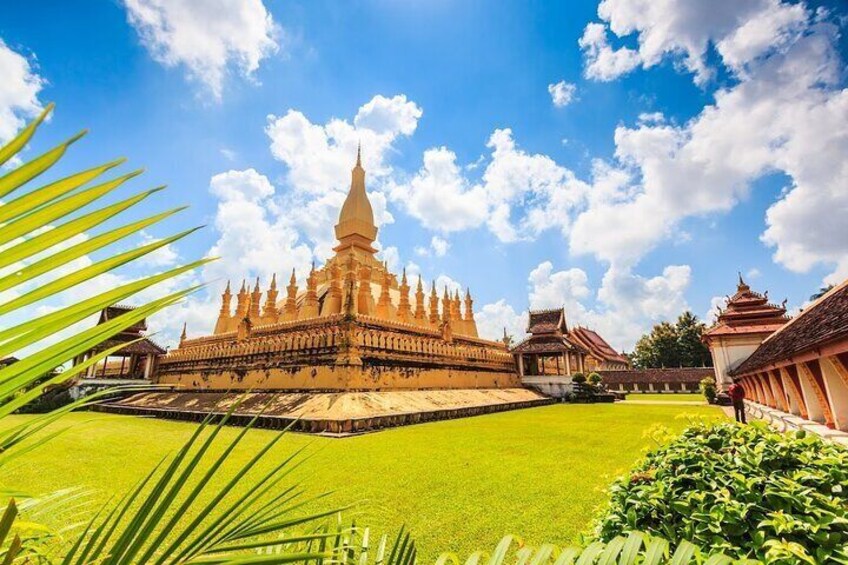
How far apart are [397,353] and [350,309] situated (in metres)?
2.22

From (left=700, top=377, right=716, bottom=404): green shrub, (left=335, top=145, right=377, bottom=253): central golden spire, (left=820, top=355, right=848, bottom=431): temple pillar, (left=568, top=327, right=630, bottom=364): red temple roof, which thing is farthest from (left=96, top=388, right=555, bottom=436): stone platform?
(left=568, top=327, right=630, bottom=364): red temple roof

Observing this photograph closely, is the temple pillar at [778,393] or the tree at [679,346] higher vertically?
the tree at [679,346]

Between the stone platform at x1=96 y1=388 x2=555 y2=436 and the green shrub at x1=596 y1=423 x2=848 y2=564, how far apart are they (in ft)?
20.7

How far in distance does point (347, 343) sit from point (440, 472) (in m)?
7.45

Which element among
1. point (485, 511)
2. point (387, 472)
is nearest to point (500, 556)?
point (485, 511)

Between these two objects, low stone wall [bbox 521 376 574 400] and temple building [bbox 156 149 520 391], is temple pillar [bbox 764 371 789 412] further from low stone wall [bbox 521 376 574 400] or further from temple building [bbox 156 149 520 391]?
low stone wall [bbox 521 376 574 400]

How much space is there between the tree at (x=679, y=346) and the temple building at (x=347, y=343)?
21494 millimetres

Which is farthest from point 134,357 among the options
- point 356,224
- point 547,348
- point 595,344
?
point 595,344

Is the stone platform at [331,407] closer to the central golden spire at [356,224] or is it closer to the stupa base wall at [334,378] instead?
the stupa base wall at [334,378]

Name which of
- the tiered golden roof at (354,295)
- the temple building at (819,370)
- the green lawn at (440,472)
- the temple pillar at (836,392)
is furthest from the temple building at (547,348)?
the temple pillar at (836,392)

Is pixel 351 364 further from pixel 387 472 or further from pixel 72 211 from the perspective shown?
pixel 72 211

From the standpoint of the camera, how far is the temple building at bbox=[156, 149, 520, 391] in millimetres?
12984

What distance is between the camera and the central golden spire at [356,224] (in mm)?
23297

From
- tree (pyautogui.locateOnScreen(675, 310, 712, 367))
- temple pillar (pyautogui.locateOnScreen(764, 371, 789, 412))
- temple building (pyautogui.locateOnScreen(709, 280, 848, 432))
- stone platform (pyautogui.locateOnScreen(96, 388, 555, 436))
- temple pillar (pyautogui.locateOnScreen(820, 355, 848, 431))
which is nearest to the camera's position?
temple building (pyautogui.locateOnScreen(709, 280, 848, 432))
